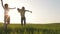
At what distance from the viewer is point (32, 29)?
1601mm

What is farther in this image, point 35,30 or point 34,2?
point 34,2

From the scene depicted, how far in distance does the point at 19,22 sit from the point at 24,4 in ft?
0.63

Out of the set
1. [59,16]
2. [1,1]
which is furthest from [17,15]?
[59,16]

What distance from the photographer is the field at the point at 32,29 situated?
1555 mm

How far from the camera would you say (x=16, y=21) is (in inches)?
69.6

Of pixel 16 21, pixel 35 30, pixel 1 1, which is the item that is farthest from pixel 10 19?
pixel 35 30

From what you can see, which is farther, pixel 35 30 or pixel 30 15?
pixel 30 15

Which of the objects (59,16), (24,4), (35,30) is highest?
(24,4)

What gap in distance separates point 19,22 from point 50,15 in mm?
331

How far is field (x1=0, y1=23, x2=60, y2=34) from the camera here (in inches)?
61.2

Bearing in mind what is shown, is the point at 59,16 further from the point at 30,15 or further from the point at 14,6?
the point at 14,6

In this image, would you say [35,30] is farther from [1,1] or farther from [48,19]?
[1,1]

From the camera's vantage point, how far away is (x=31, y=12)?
1.78m

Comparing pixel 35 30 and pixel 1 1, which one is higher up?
pixel 1 1
